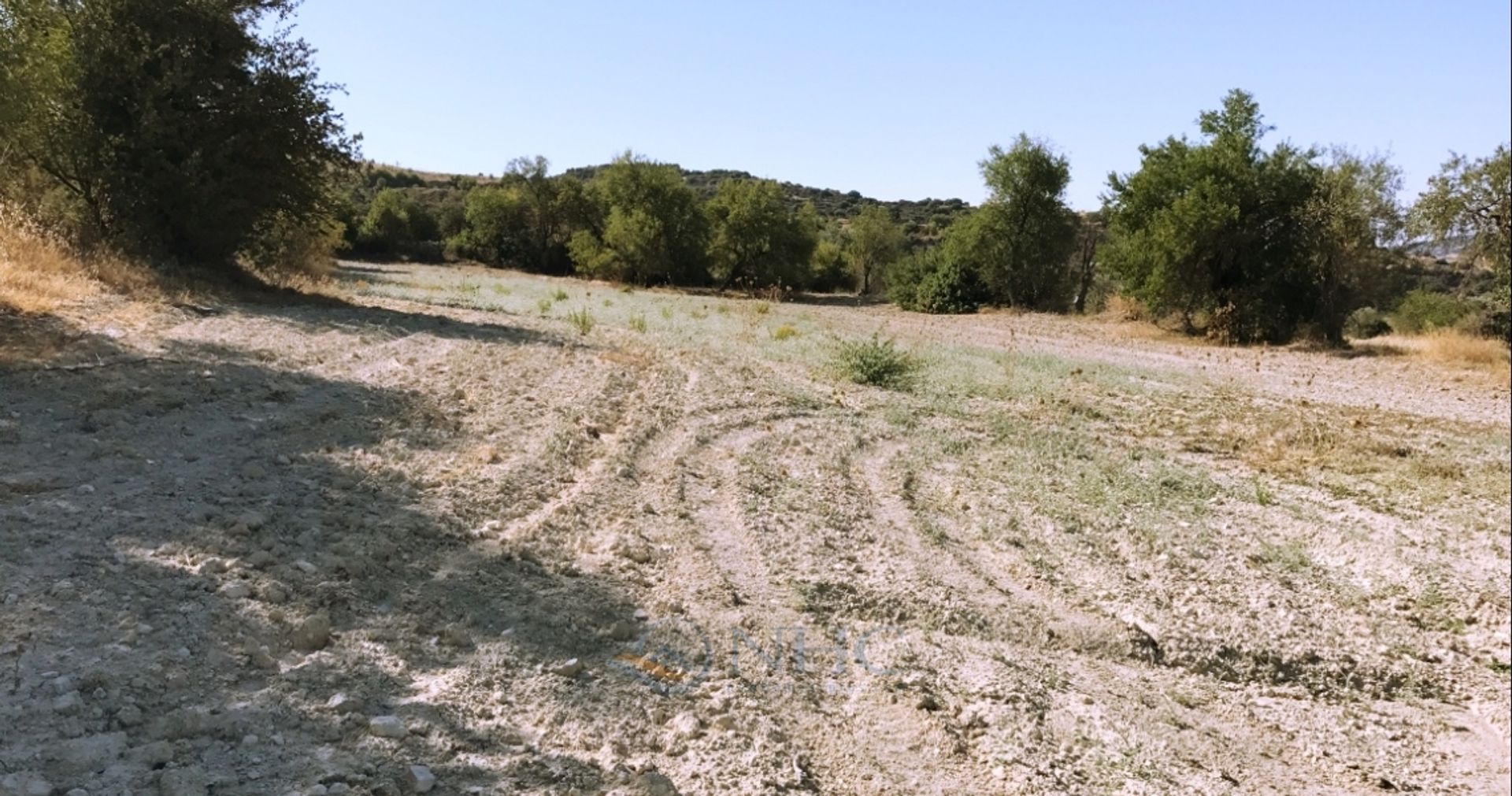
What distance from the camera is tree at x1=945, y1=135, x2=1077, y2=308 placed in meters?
26.4

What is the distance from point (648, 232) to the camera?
34.2m

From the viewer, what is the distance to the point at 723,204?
36125mm

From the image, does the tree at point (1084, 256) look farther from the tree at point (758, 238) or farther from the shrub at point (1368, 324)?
the tree at point (758, 238)

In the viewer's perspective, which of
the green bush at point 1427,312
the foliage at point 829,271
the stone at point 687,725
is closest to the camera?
the stone at point 687,725

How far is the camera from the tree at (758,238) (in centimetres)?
3475

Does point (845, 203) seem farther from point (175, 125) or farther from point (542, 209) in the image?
point (175, 125)

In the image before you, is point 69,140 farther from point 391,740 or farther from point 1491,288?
point 1491,288

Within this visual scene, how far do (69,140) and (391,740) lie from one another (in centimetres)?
1218

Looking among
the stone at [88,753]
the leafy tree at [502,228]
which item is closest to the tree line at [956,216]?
the stone at [88,753]

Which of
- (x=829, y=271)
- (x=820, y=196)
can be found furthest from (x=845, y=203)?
(x=829, y=271)

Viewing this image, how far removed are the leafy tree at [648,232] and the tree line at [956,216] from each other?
72cm

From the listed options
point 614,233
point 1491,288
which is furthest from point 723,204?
point 1491,288

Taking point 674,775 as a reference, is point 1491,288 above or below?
above

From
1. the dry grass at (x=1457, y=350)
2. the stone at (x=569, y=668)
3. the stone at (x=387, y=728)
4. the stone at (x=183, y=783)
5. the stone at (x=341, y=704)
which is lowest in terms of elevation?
the stone at (x=569, y=668)
